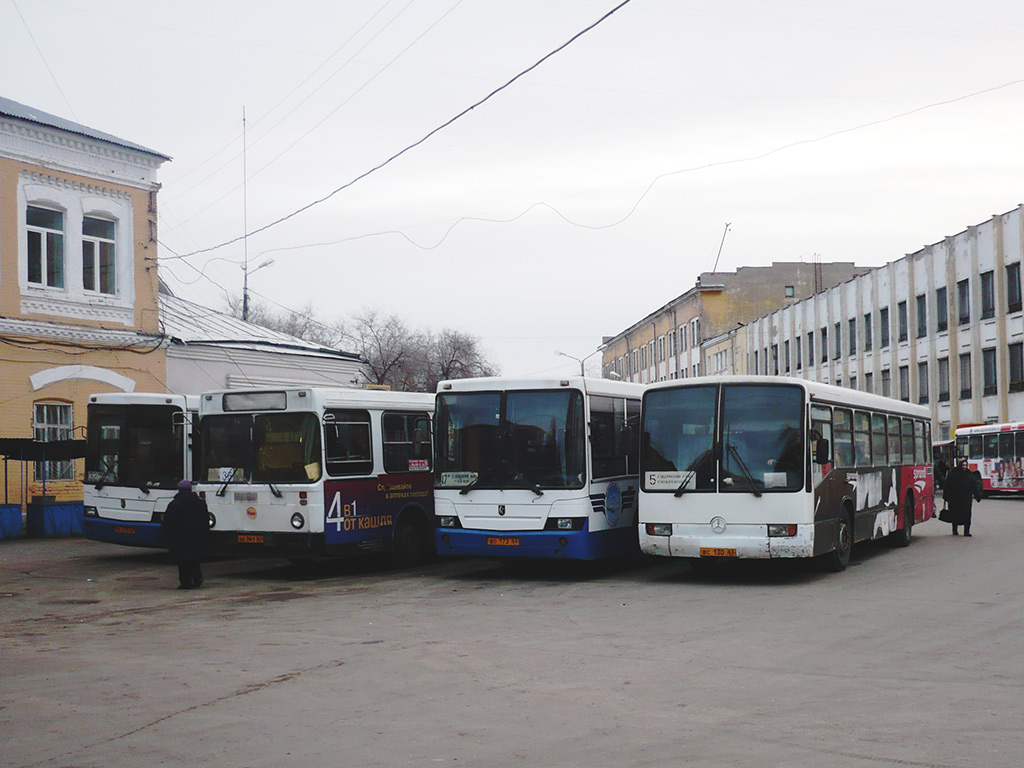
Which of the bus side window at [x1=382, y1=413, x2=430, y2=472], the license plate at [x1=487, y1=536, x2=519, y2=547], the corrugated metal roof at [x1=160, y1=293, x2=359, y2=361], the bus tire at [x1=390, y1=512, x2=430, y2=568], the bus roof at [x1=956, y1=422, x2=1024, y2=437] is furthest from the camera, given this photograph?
the bus roof at [x1=956, y1=422, x2=1024, y2=437]

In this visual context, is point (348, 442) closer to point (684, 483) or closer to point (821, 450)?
point (684, 483)

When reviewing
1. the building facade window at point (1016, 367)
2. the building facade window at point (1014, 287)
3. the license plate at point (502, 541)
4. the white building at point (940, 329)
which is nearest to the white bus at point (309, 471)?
the license plate at point (502, 541)

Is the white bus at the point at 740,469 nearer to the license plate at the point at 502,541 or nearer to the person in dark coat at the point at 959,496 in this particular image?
the license plate at the point at 502,541

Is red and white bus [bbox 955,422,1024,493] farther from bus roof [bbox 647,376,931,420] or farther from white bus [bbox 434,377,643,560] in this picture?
white bus [bbox 434,377,643,560]

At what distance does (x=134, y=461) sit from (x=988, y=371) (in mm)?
38958

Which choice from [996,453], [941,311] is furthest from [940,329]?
[996,453]

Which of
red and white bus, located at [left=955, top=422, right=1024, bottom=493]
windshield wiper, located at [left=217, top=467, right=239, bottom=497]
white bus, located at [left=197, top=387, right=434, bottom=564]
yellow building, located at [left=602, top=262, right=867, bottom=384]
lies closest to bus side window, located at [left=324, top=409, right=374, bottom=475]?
white bus, located at [left=197, top=387, right=434, bottom=564]

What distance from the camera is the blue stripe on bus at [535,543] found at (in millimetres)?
15734

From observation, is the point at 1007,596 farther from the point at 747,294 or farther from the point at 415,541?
the point at 747,294

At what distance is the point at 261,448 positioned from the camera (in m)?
17.2

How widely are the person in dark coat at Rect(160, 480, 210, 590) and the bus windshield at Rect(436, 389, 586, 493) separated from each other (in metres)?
3.35

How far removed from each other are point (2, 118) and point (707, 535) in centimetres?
1962

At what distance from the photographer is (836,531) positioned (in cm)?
1636

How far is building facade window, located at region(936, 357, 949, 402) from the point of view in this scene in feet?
171
